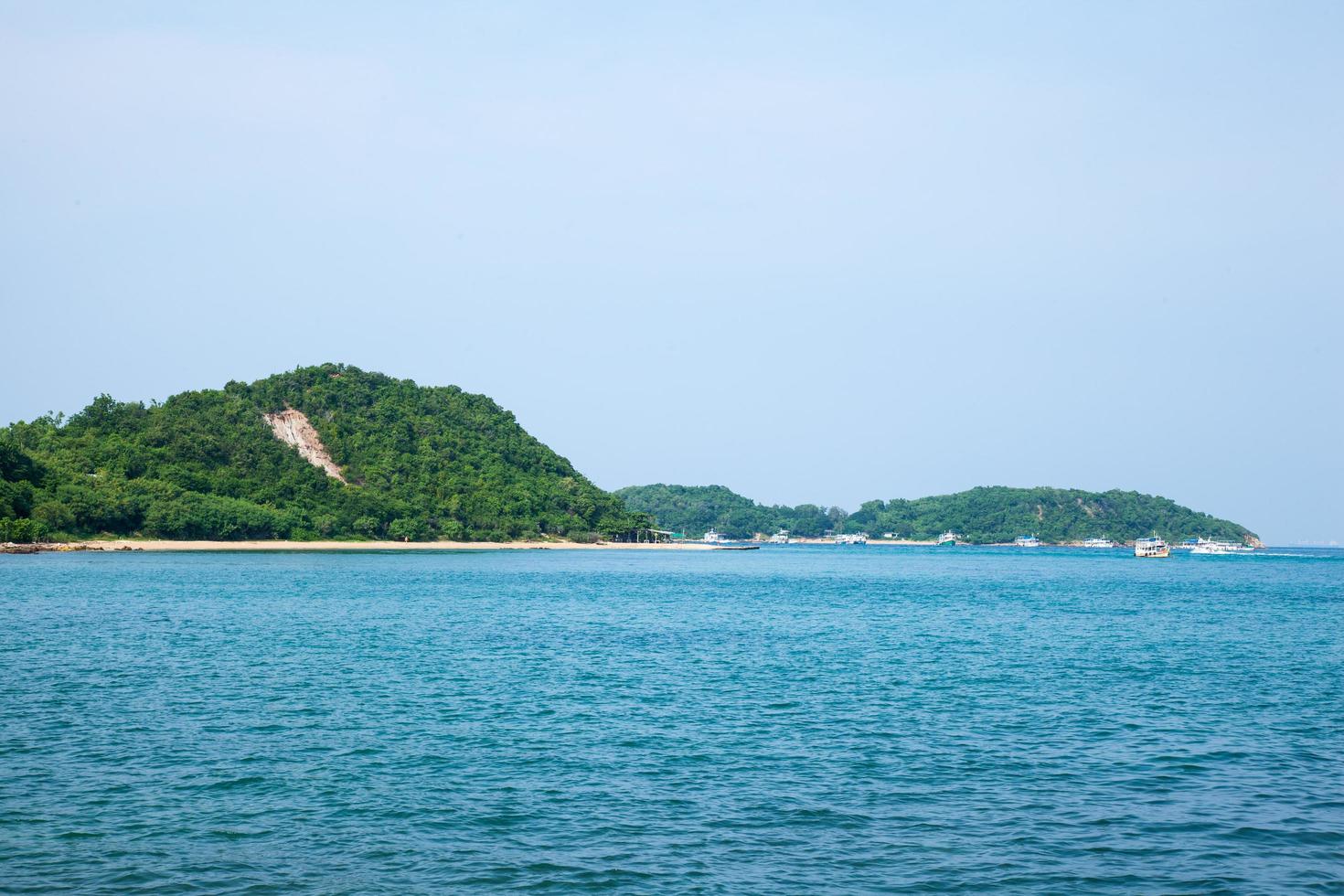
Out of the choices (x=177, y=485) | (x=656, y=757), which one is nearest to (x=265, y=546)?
(x=177, y=485)

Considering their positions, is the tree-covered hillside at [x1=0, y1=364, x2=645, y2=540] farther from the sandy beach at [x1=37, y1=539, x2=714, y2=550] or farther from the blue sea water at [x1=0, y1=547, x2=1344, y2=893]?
the blue sea water at [x1=0, y1=547, x2=1344, y2=893]

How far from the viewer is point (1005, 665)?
40.0 meters

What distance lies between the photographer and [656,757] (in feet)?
78.1

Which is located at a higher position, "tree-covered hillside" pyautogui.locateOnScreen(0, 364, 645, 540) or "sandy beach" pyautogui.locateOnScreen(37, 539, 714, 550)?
"tree-covered hillside" pyautogui.locateOnScreen(0, 364, 645, 540)

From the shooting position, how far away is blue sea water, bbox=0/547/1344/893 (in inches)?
657

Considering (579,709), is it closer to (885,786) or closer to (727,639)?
(885,786)

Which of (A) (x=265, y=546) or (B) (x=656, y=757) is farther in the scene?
(A) (x=265, y=546)

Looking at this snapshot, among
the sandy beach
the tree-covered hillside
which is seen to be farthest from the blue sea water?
the tree-covered hillside

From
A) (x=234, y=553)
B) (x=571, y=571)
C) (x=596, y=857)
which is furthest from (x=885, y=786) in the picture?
(x=234, y=553)

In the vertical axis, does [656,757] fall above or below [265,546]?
below

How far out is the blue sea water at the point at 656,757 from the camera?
16.7 m

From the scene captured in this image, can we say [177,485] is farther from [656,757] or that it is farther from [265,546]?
[656,757]

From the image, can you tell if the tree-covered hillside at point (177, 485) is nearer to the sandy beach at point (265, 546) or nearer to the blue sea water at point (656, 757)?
the sandy beach at point (265, 546)

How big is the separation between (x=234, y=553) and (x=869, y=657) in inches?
4340
